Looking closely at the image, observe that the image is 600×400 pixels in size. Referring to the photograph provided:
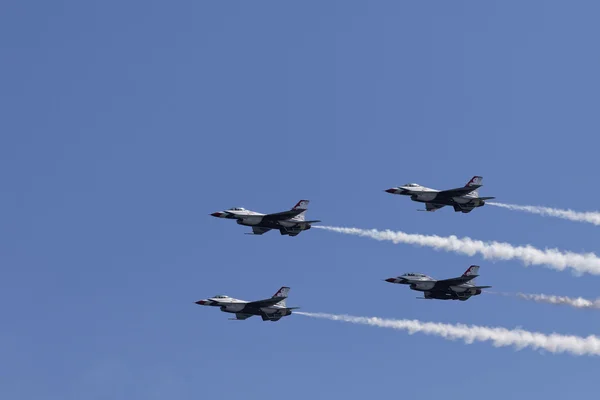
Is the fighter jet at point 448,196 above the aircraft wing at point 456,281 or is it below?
above

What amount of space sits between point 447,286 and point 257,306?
66.0ft

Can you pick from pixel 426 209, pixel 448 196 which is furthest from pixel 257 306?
pixel 448 196

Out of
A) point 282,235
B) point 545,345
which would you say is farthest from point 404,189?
point 545,345

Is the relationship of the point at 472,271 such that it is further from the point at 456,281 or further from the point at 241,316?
the point at 241,316

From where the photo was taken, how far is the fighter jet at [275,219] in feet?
358

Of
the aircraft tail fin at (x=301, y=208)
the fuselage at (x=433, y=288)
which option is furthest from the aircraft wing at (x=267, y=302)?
the fuselage at (x=433, y=288)

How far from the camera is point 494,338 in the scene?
106312 mm

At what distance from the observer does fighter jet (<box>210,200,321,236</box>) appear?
109188 millimetres

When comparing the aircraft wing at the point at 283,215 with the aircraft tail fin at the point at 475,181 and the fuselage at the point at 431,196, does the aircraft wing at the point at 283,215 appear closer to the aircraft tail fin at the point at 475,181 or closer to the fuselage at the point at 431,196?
the fuselage at the point at 431,196

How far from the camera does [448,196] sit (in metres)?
109

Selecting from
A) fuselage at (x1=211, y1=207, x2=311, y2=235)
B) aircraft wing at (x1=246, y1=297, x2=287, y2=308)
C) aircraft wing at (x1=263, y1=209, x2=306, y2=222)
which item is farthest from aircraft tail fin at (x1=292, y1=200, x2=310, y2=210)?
aircraft wing at (x1=246, y1=297, x2=287, y2=308)

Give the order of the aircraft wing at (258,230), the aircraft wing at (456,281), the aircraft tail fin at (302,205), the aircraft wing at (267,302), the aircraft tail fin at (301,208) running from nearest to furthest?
the aircraft wing at (456,281) < the aircraft tail fin at (301,208) < the aircraft tail fin at (302,205) < the aircraft wing at (267,302) < the aircraft wing at (258,230)

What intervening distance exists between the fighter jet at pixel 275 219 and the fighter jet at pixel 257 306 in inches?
281

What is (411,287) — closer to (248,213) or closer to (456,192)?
(456,192)
